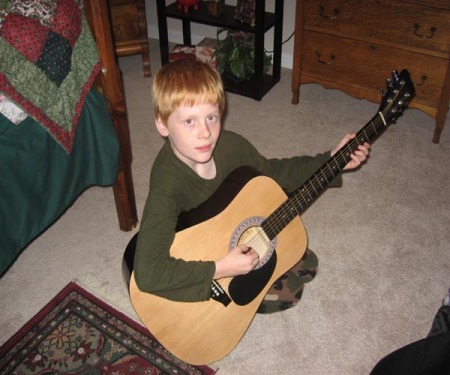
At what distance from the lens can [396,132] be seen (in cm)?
247

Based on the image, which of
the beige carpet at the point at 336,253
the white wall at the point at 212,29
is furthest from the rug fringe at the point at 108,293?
the white wall at the point at 212,29

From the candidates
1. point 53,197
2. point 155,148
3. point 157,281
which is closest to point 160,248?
point 157,281

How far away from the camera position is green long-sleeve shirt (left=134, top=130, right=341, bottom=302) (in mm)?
1247

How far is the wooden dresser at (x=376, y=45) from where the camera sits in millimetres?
2072

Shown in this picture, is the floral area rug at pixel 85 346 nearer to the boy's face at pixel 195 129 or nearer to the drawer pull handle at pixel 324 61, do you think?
the boy's face at pixel 195 129

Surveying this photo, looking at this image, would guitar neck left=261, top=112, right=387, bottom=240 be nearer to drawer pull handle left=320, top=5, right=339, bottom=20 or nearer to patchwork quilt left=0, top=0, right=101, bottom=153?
patchwork quilt left=0, top=0, right=101, bottom=153

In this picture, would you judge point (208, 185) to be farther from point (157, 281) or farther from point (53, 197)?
point (53, 197)

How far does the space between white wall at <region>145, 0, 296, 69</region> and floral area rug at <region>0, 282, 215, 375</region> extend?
78.6 inches

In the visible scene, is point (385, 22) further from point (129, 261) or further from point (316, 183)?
point (129, 261)

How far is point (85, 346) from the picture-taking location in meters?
1.57

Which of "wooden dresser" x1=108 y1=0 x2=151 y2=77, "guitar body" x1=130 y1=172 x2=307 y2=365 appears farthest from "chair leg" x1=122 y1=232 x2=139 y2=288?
"wooden dresser" x1=108 y1=0 x2=151 y2=77

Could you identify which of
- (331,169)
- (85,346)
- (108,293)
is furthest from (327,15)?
(85,346)

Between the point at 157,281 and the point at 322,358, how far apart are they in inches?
26.2

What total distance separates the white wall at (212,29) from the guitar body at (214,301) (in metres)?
1.71
